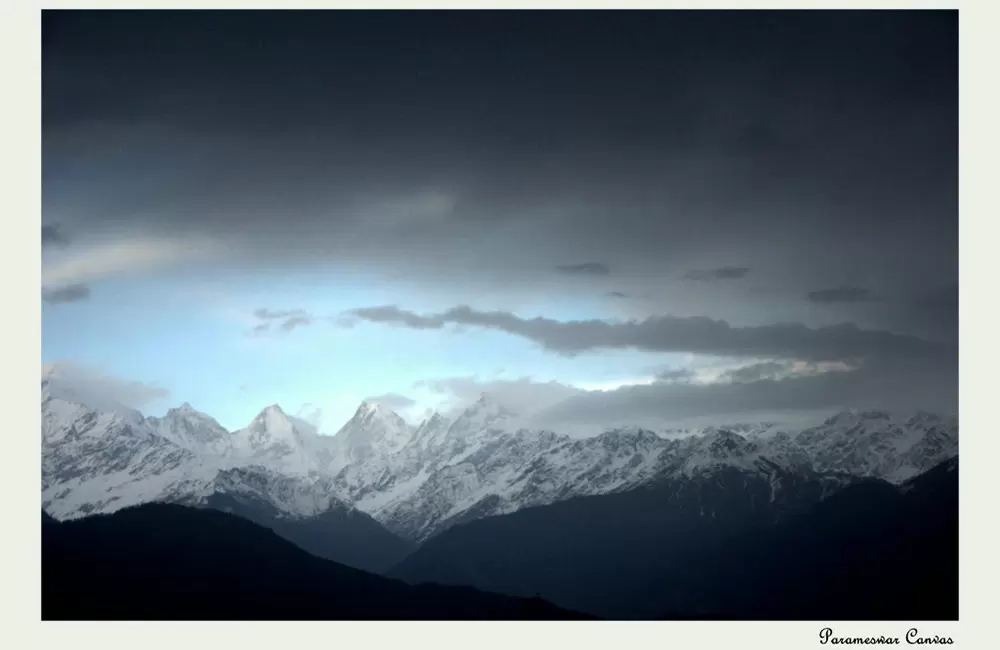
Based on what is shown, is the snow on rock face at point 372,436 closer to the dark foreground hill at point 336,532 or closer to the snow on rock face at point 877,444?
the dark foreground hill at point 336,532

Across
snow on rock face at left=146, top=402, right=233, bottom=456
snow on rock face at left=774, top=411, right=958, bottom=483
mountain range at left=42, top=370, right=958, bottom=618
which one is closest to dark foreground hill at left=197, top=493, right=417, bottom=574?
mountain range at left=42, top=370, right=958, bottom=618

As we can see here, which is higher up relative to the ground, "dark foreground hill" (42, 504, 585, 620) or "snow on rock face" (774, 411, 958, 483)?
"snow on rock face" (774, 411, 958, 483)

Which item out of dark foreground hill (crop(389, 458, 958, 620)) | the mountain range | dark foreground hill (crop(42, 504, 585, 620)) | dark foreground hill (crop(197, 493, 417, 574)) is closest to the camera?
dark foreground hill (crop(42, 504, 585, 620))

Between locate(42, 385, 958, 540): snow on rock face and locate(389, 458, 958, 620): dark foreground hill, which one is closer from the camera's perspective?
locate(389, 458, 958, 620): dark foreground hill

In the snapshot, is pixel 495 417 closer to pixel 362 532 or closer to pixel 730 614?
pixel 362 532

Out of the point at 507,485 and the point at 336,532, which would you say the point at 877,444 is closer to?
the point at 507,485

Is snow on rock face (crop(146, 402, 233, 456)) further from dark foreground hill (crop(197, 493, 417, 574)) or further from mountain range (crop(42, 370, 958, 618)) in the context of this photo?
dark foreground hill (crop(197, 493, 417, 574))
